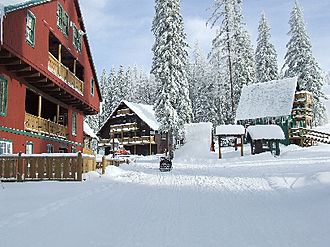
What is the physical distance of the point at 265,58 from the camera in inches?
2176

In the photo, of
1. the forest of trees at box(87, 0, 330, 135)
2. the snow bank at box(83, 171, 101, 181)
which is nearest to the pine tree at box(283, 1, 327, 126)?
the forest of trees at box(87, 0, 330, 135)

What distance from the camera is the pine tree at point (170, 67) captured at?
123ft

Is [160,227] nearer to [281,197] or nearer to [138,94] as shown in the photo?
[281,197]

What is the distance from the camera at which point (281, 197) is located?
10.2 m

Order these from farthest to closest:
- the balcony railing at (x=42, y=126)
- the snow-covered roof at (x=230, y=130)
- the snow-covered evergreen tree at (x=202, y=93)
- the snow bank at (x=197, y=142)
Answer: the snow-covered evergreen tree at (x=202, y=93), the snow bank at (x=197, y=142), the snow-covered roof at (x=230, y=130), the balcony railing at (x=42, y=126)

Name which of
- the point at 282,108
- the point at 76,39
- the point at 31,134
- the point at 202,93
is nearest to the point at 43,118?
the point at 31,134

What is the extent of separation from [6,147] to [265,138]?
74.4ft

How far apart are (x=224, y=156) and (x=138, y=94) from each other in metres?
56.9

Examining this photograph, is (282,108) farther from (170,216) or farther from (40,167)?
(170,216)

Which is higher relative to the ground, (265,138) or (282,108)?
(282,108)

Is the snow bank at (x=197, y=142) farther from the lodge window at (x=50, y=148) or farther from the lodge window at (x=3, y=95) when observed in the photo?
the lodge window at (x=3, y=95)

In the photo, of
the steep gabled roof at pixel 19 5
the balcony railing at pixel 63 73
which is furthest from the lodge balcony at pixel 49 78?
the steep gabled roof at pixel 19 5

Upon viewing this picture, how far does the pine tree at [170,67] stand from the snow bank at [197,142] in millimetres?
4328

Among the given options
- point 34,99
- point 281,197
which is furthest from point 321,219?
point 34,99
